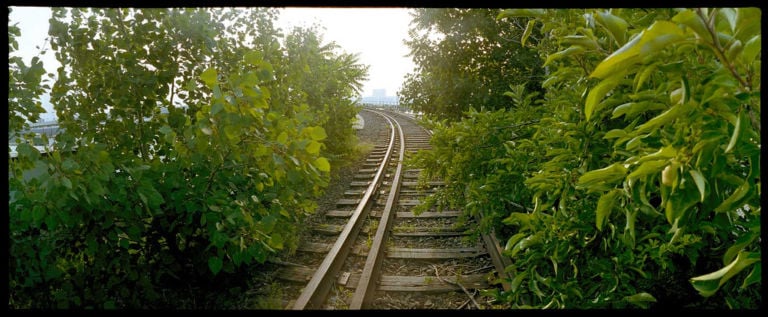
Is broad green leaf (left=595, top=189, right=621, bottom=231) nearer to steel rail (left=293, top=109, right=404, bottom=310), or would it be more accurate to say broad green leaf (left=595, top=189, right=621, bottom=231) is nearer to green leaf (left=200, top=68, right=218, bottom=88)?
green leaf (left=200, top=68, right=218, bottom=88)

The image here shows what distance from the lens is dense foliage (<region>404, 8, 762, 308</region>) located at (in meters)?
0.85

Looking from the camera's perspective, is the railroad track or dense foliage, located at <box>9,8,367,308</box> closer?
dense foliage, located at <box>9,8,367,308</box>

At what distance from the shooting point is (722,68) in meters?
0.84

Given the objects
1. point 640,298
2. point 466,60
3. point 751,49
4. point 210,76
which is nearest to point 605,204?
point 751,49

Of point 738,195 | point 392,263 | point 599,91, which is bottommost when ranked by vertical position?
point 392,263

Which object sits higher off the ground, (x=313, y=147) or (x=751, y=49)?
(x=751, y=49)

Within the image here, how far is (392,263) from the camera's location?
12.9 feet

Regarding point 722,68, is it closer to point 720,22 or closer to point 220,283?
point 720,22

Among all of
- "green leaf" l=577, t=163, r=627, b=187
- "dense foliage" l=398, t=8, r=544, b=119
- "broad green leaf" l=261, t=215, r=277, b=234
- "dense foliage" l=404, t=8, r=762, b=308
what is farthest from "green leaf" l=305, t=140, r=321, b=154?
"dense foliage" l=398, t=8, r=544, b=119

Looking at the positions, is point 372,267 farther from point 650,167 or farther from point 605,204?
point 650,167

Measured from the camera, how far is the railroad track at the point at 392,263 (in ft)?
10.4

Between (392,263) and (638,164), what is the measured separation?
9.98ft

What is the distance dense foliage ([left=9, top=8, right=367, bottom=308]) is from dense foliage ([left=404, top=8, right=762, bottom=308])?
3.76 ft

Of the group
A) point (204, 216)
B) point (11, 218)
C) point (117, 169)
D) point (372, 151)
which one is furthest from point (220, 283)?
point (372, 151)
